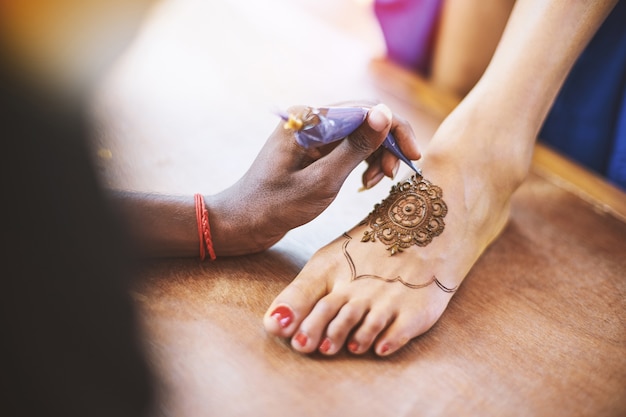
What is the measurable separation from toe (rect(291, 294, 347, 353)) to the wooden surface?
22 mm

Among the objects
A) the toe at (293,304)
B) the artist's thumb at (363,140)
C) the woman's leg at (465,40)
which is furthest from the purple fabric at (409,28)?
the toe at (293,304)

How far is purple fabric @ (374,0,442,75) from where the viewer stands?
148cm

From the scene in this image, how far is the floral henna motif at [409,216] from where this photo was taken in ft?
2.98

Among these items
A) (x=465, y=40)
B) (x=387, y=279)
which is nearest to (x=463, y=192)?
(x=387, y=279)

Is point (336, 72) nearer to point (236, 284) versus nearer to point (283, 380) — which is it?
point (236, 284)

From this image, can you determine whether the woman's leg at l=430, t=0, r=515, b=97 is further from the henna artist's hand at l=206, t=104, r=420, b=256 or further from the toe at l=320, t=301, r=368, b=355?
the toe at l=320, t=301, r=368, b=355

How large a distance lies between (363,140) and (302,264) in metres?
0.24

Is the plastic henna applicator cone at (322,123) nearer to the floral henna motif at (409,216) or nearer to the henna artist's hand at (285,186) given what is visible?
the henna artist's hand at (285,186)

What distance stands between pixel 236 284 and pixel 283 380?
19 centimetres

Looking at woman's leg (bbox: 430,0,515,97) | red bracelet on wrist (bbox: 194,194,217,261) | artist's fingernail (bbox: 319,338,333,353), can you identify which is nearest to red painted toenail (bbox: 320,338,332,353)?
artist's fingernail (bbox: 319,338,333,353)

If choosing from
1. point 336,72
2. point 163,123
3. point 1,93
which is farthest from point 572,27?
point 1,93

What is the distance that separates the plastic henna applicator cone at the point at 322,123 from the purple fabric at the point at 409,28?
0.77m

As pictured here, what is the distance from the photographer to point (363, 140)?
0.82m

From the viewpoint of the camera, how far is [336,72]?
61.4 inches
